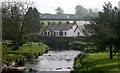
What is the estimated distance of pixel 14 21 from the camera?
66.2 m

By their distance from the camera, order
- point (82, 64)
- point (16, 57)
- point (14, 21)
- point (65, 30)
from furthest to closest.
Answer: point (65, 30) → point (14, 21) → point (16, 57) → point (82, 64)

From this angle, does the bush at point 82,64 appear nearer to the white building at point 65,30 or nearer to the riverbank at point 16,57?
the riverbank at point 16,57

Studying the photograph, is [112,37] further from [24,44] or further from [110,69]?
[24,44]

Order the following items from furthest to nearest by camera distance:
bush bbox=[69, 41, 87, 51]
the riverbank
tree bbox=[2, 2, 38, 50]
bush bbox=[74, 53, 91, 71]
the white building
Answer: the white building < bush bbox=[69, 41, 87, 51] < tree bbox=[2, 2, 38, 50] < the riverbank < bush bbox=[74, 53, 91, 71]

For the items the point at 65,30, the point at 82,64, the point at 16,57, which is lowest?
the point at 16,57

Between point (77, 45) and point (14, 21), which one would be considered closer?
point (14, 21)

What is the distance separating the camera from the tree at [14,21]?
65625mm

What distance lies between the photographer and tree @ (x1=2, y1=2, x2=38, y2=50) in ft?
215

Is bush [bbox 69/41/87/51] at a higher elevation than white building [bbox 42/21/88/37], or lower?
lower

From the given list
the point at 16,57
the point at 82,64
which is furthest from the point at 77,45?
the point at 82,64

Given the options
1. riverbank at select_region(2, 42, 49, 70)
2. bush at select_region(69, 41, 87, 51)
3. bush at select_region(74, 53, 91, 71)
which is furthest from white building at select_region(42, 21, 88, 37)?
bush at select_region(74, 53, 91, 71)

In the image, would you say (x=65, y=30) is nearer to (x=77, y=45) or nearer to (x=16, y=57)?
(x=77, y=45)

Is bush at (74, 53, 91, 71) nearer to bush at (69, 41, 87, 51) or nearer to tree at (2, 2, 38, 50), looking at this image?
tree at (2, 2, 38, 50)

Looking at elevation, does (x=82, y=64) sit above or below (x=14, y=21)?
below
